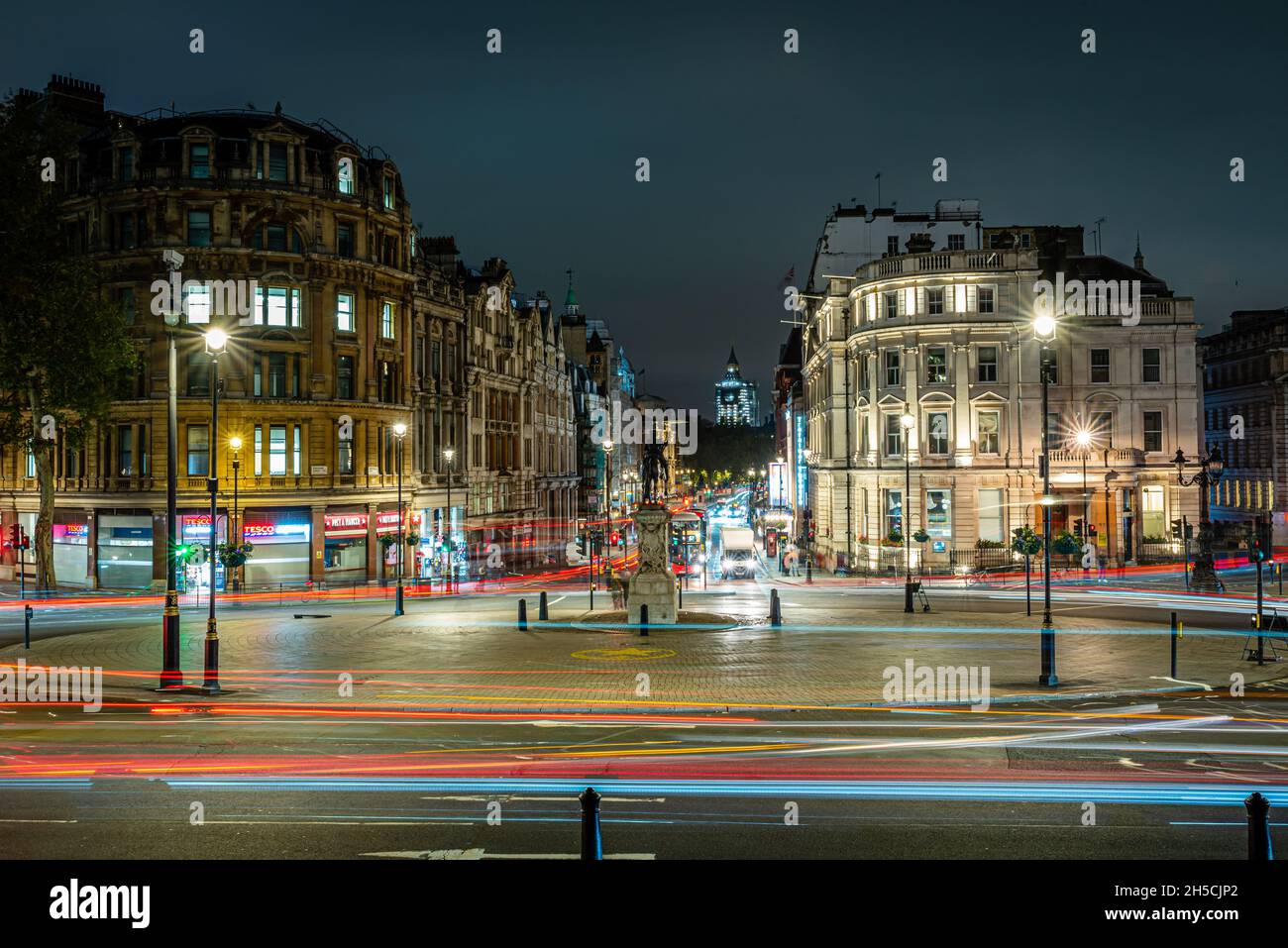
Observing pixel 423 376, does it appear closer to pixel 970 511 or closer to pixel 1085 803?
pixel 970 511

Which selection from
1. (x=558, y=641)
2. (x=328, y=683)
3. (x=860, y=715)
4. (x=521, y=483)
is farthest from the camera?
(x=521, y=483)

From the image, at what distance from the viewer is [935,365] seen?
A: 186 feet

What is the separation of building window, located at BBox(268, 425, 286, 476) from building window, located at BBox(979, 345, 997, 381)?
3984 cm

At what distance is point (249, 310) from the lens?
4881 cm

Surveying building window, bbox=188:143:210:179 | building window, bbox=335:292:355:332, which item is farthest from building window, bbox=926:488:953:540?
building window, bbox=188:143:210:179

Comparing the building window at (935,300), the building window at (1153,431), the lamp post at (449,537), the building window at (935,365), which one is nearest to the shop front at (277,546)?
the lamp post at (449,537)

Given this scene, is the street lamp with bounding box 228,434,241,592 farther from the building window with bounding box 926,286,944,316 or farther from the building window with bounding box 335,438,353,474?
the building window with bounding box 926,286,944,316

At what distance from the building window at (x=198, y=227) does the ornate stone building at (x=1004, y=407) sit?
123ft

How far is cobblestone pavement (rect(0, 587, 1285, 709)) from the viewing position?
20766mm

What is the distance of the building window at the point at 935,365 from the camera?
185 ft

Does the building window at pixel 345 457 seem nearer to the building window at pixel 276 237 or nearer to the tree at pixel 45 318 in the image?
the building window at pixel 276 237

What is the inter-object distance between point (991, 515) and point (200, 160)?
47458 millimetres
